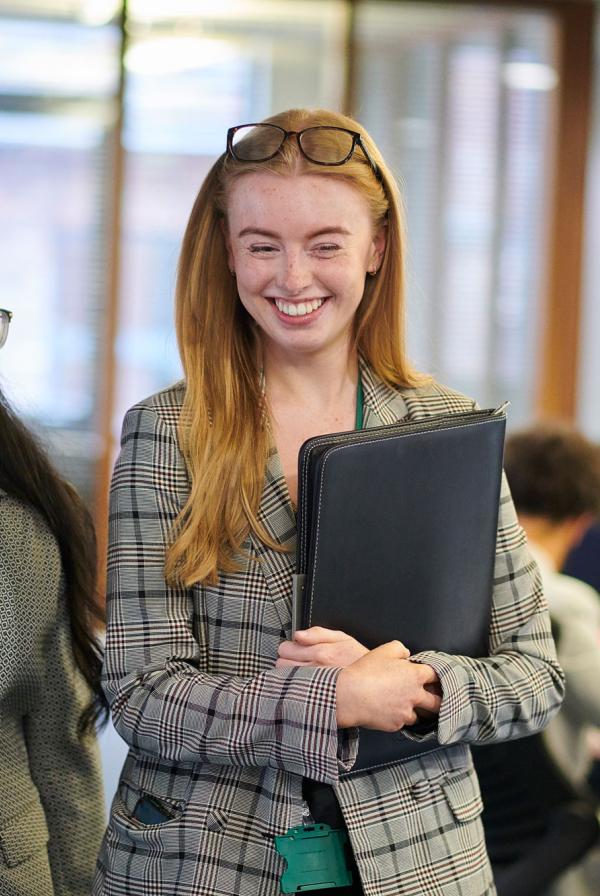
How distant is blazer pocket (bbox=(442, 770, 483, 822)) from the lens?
140 centimetres

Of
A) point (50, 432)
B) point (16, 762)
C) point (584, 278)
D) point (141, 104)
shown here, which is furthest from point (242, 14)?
point (16, 762)

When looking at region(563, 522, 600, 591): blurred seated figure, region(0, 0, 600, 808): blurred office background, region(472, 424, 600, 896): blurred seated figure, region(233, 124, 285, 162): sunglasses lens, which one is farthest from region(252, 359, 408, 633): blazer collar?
region(0, 0, 600, 808): blurred office background

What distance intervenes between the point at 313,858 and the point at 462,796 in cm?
22

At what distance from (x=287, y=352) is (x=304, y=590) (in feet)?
1.10

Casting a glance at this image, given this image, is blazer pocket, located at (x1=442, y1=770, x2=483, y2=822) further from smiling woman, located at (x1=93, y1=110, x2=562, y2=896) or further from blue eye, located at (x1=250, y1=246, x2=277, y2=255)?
blue eye, located at (x1=250, y1=246, x2=277, y2=255)

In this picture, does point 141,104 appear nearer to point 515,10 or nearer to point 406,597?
point 515,10

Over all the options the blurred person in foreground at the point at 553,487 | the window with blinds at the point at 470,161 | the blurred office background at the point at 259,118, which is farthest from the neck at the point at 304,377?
the window with blinds at the point at 470,161

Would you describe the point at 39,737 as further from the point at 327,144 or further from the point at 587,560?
the point at 587,560

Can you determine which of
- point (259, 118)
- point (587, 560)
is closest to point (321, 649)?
point (587, 560)

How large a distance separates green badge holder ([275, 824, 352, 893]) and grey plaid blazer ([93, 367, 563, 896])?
2 cm

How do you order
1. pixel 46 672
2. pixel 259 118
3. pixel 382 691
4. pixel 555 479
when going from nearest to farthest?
pixel 382 691 → pixel 46 672 → pixel 555 479 → pixel 259 118

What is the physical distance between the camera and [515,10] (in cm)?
583

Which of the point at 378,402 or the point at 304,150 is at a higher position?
the point at 304,150

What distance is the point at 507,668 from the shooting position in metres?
1.39
